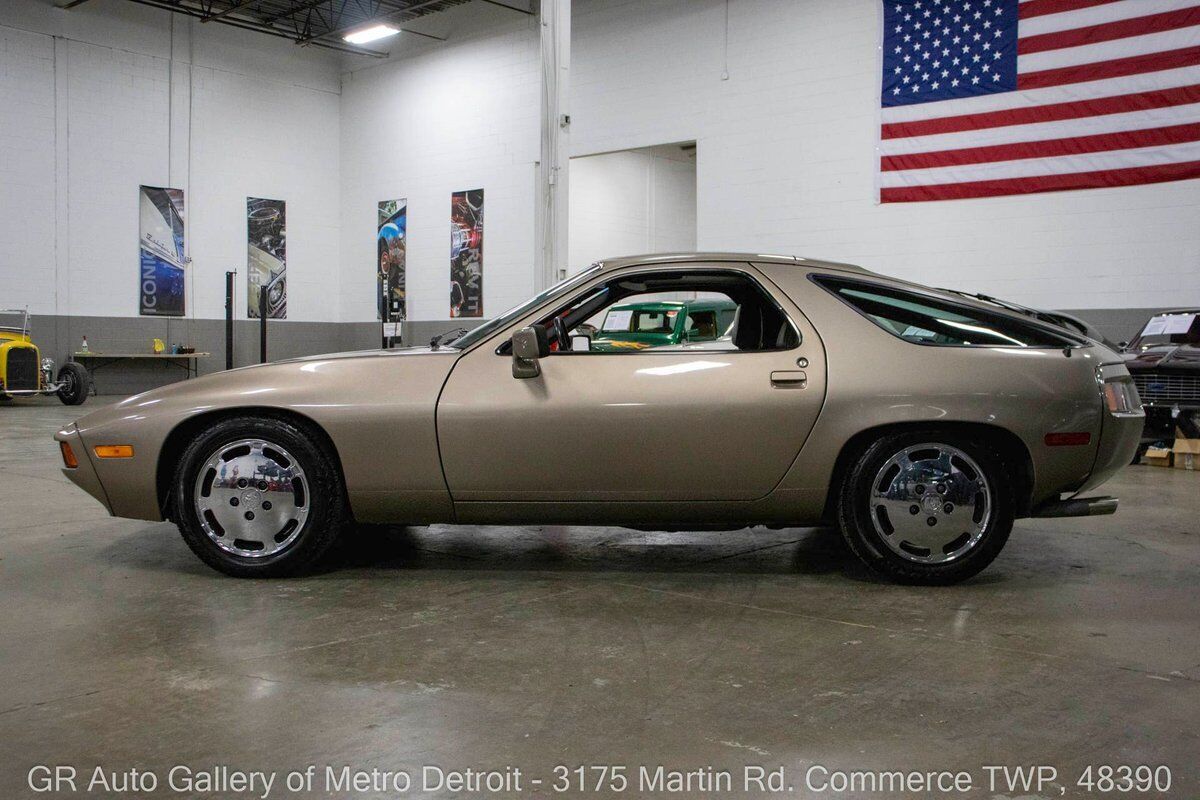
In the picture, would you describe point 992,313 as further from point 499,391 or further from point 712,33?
point 712,33

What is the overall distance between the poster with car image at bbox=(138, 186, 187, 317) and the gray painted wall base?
1.01 ft

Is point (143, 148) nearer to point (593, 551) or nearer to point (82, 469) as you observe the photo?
point (82, 469)

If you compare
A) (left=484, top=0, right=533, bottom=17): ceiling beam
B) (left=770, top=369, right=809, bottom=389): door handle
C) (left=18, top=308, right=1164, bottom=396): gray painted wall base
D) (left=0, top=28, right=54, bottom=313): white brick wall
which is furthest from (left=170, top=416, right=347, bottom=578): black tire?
(left=0, top=28, right=54, bottom=313): white brick wall

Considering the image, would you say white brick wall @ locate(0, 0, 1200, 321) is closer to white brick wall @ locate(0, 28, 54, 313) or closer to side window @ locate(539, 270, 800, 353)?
white brick wall @ locate(0, 28, 54, 313)

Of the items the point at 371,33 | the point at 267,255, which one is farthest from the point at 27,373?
the point at 371,33

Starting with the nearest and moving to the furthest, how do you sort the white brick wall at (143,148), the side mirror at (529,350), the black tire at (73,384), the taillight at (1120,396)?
1. the side mirror at (529,350)
2. the taillight at (1120,396)
3. the black tire at (73,384)
4. the white brick wall at (143,148)

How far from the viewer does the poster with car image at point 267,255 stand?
19234 millimetres

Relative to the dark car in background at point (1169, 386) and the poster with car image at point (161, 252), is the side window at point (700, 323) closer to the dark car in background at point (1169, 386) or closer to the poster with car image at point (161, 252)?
the dark car in background at point (1169, 386)

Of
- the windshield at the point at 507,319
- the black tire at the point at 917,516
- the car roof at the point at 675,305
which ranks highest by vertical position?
the car roof at the point at 675,305

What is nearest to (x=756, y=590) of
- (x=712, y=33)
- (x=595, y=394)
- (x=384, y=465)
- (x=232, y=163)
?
(x=595, y=394)

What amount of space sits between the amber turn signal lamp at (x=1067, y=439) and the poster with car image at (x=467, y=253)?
48.8ft

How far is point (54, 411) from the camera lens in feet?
45.6

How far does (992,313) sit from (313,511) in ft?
9.43

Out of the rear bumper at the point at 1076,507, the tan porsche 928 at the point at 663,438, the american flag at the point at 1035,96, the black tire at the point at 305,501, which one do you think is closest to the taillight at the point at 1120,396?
the tan porsche 928 at the point at 663,438
